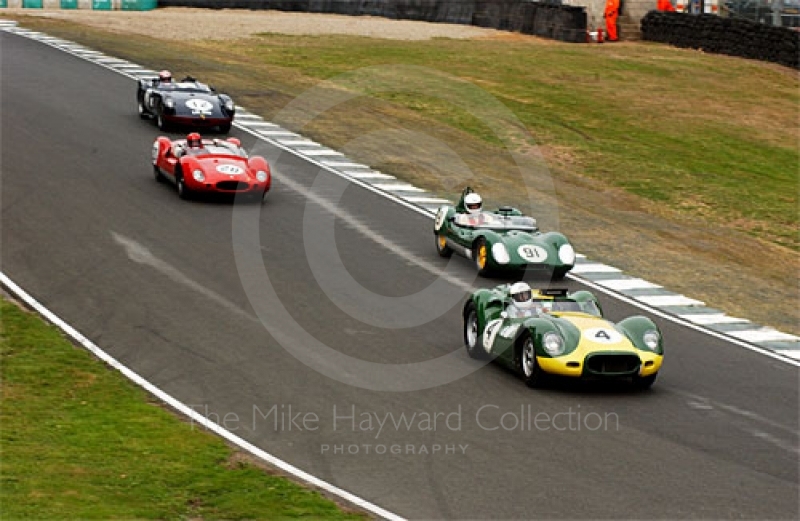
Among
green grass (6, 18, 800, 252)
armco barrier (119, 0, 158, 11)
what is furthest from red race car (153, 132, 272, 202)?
armco barrier (119, 0, 158, 11)

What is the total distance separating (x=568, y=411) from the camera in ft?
58.2

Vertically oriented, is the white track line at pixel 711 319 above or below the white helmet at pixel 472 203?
below

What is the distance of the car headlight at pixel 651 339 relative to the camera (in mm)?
18609

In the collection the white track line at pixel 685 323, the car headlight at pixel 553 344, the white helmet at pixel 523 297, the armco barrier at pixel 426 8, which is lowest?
the white track line at pixel 685 323

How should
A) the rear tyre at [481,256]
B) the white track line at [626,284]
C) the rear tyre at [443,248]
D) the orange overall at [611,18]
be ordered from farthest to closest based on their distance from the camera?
the orange overall at [611,18] → the rear tyre at [443,248] → the white track line at [626,284] → the rear tyre at [481,256]

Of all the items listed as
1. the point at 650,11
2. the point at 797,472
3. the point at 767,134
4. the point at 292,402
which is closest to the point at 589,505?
the point at 797,472

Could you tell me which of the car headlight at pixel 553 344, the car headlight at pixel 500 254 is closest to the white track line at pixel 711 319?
the car headlight at pixel 500 254

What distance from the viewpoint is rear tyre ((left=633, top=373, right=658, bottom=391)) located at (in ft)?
61.1

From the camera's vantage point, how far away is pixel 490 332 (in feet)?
64.8

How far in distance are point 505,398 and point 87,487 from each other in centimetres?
632

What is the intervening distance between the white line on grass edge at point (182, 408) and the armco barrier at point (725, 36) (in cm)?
3797

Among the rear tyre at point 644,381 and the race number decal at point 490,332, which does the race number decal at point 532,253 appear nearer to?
the race number decal at point 490,332

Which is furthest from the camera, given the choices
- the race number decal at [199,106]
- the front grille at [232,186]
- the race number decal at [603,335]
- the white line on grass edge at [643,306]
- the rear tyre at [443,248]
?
the race number decal at [199,106]

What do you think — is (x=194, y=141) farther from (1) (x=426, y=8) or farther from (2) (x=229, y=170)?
(1) (x=426, y=8)
